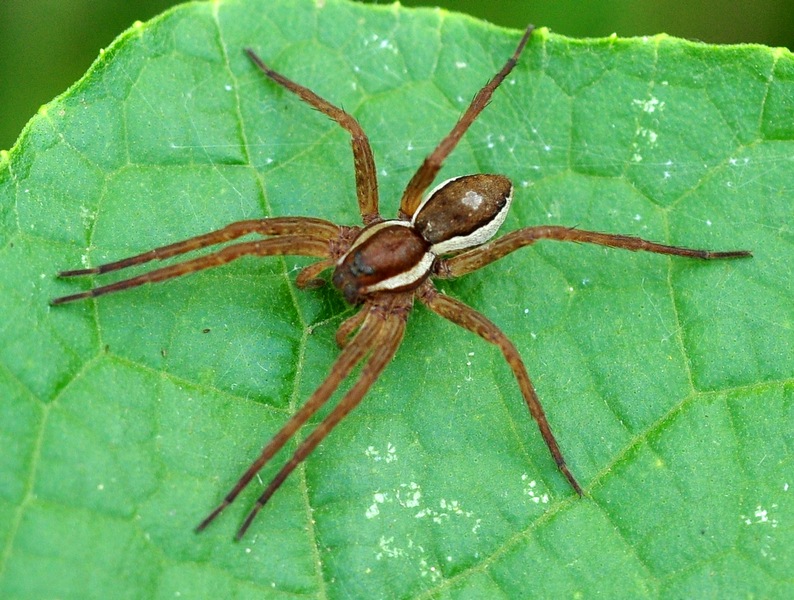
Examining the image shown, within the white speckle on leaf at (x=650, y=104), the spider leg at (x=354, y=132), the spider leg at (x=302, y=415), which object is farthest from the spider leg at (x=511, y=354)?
the white speckle on leaf at (x=650, y=104)

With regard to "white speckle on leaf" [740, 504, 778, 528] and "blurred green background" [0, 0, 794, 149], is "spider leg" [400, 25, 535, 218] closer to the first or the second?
"blurred green background" [0, 0, 794, 149]

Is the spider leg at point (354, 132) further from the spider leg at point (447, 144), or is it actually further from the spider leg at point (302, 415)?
the spider leg at point (302, 415)

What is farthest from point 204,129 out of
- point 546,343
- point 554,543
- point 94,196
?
point 554,543

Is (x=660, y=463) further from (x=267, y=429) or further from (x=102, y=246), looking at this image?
(x=102, y=246)

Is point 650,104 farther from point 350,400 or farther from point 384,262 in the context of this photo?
point 350,400

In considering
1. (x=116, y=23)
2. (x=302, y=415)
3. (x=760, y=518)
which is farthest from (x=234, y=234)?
(x=760, y=518)

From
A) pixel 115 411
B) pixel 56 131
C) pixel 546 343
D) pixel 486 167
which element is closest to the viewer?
pixel 115 411

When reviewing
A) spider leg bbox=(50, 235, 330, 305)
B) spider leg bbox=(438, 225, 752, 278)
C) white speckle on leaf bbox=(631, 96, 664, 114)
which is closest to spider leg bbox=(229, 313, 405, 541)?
spider leg bbox=(50, 235, 330, 305)
